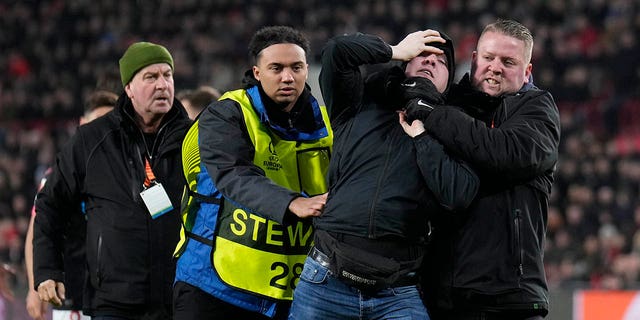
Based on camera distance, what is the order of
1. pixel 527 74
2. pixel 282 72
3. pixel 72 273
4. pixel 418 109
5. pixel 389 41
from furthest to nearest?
A: pixel 389 41
pixel 72 273
pixel 282 72
pixel 527 74
pixel 418 109

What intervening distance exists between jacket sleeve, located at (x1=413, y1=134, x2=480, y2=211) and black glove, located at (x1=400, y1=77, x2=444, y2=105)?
0.67ft

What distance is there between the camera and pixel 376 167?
4.28 meters

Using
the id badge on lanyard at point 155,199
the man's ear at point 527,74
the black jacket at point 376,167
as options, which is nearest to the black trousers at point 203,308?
the id badge on lanyard at point 155,199

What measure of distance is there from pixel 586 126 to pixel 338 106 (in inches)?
454

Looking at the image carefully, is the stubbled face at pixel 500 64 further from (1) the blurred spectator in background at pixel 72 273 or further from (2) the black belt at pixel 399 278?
(1) the blurred spectator in background at pixel 72 273

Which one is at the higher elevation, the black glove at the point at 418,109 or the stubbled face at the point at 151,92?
the black glove at the point at 418,109

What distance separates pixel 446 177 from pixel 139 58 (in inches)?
87.1

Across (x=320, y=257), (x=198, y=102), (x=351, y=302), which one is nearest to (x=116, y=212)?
(x=198, y=102)

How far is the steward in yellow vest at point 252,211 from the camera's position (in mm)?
4855

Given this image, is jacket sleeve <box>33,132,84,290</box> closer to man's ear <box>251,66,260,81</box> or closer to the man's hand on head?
man's ear <box>251,66,260,81</box>

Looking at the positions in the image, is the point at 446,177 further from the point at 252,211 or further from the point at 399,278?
the point at 252,211

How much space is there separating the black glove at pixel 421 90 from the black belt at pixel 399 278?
680 millimetres

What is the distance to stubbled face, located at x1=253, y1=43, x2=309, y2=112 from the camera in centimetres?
493

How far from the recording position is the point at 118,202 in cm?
559
